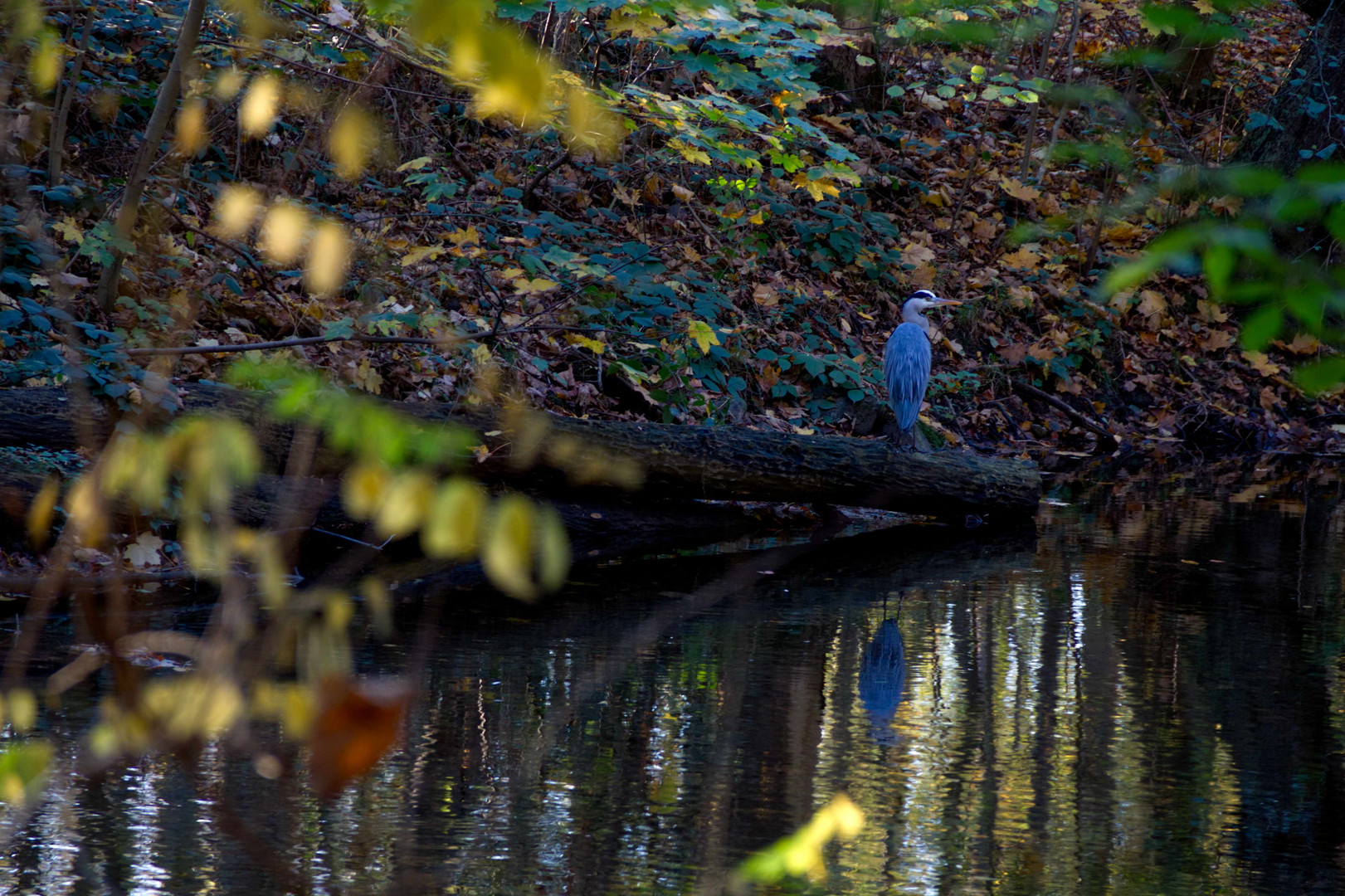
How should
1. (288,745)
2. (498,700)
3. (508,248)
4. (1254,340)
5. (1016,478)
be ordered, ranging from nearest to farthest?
(1254,340), (288,745), (498,700), (1016,478), (508,248)

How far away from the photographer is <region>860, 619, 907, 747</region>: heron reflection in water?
4750mm

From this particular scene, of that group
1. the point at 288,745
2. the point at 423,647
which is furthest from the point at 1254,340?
the point at 423,647

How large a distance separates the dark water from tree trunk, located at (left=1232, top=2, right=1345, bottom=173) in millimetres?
9124

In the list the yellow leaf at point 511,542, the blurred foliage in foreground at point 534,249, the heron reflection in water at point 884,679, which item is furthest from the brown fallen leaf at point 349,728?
the heron reflection in water at point 884,679

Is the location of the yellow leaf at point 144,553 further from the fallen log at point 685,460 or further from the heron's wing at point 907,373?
the heron's wing at point 907,373

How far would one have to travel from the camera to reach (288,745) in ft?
13.6

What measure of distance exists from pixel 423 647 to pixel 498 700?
821 mm

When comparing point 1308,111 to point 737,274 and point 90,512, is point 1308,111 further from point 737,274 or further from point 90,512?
point 90,512

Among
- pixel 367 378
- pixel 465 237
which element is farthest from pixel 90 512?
pixel 465 237

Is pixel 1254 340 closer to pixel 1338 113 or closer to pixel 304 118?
pixel 304 118

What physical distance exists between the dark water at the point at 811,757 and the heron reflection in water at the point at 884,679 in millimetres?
17

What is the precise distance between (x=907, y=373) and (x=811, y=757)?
550 cm

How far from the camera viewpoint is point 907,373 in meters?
9.43

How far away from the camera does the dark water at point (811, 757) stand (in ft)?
11.1
